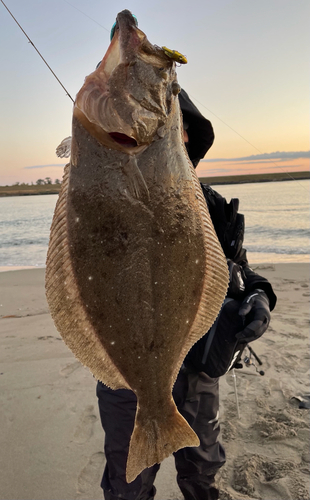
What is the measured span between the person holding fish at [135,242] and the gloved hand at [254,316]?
26.5 inches

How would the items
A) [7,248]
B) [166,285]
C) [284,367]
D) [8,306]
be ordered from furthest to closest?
[7,248]
[8,306]
[284,367]
[166,285]

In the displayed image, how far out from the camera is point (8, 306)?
25.8ft

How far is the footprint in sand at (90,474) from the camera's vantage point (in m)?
3.02

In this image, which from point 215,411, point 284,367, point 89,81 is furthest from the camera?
point 284,367

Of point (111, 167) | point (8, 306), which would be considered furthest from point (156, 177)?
point (8, 306)

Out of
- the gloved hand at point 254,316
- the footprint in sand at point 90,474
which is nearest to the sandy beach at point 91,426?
the footprint in sand at point 90,474

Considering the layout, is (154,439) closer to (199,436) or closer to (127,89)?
(199,436)

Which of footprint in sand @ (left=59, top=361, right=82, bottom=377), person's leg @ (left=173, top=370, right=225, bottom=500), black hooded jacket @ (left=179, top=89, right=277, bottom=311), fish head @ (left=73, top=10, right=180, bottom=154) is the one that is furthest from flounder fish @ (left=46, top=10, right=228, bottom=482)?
footprint in sand @ (left=59, top=361, right=82, bottom=377)

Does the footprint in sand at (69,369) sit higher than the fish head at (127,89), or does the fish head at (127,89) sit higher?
the fish head at (127,89)

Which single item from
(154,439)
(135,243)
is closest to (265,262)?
(154,439)

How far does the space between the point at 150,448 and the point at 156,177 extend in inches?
49.3

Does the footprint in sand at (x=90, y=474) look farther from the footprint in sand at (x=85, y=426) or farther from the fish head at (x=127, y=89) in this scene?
the fish head at (x=127, y=89)

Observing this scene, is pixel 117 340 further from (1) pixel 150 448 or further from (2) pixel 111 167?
(2) pixel 111 167

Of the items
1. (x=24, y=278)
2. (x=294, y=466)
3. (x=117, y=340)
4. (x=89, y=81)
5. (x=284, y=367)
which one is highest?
(x=89, y=81)
